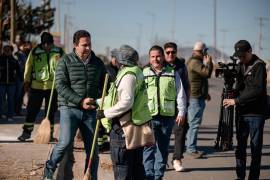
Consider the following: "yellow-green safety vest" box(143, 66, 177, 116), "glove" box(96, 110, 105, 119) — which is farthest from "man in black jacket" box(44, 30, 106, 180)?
"glove" box(96, 110, 105, 119)

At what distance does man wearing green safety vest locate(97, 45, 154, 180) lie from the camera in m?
5.85

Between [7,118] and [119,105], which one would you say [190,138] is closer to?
[119,105]

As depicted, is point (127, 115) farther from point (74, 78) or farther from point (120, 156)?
point (74, 78)

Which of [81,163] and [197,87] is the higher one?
[197,87]

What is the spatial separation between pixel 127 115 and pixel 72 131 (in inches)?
54.5

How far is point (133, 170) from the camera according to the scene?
243 inches

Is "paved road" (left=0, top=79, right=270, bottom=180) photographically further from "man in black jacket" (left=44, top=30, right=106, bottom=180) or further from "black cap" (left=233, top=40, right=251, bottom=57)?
"black cap" (left=233, top=40, right=251, bottom=57)

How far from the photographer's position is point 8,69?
1416 centimetres

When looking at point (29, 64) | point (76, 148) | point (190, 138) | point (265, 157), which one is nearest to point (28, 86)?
point (29, 64)

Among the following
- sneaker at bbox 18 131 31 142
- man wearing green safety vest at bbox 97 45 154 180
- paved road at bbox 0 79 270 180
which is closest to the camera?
man wearing green safety vest at bbox 97 45 154 180

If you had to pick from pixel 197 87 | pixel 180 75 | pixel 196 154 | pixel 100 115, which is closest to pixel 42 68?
pixel 197 87

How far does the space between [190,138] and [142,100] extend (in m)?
4.08

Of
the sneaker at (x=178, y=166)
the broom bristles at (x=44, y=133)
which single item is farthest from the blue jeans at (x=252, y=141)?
the broom bristles at (x=44, y=133)

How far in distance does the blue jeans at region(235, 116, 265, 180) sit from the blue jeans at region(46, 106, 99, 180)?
190 cm
